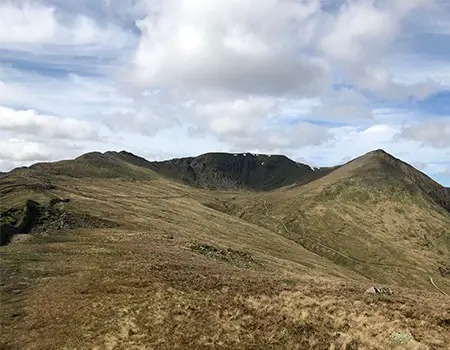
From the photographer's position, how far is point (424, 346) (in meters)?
24.1

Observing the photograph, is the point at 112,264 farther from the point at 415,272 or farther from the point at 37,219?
the point at 415,272

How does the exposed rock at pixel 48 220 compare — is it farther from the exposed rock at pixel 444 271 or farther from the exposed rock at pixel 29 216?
the exposed rock at pixel 444 271

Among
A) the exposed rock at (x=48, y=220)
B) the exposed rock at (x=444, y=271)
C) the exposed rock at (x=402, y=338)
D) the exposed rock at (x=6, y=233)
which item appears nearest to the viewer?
the exposed rock at (x=402, y=338)

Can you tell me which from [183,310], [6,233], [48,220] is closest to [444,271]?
[48,220]

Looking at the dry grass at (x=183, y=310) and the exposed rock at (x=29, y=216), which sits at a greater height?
the exposed rock at (x=29, y=216)

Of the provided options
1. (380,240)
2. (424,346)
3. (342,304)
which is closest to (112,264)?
(342,304)

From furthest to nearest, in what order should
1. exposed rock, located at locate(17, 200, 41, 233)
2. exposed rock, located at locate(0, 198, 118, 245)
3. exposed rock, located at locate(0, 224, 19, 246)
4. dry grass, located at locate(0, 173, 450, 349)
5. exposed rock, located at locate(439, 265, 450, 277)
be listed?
exposed rock, located at locate(439, 265, 450, 277) → exposed rock, located at locate(17, 200, 41, 233) → exposed rock, located at locate(0, 198, 118, 245) → exposed rock, located at locate(0, 224, 19, 246) → dry grass, located at locate(0, 173, 450, 349)

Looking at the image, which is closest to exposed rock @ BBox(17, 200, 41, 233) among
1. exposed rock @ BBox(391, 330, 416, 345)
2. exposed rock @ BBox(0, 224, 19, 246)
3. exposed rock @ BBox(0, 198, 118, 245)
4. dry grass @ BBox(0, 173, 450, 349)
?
exposed rock @ BBox(0, 198, 118, 245)

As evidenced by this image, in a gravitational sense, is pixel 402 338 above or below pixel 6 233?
below

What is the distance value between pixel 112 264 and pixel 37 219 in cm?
3591

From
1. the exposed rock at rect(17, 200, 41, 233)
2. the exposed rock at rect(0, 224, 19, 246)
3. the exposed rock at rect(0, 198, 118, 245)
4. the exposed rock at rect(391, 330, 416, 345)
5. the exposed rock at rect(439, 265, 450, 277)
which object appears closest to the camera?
the exposed rock at rect(391, 330, 416, 345)

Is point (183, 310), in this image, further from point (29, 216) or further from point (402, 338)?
point (29, 216)

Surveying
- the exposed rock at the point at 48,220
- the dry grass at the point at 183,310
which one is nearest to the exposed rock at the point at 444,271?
the exposed rock at the point at 48,220

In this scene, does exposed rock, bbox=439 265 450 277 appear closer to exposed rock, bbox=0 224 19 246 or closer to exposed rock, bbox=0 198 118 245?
exposed rock, bbox=0 198 118 245
